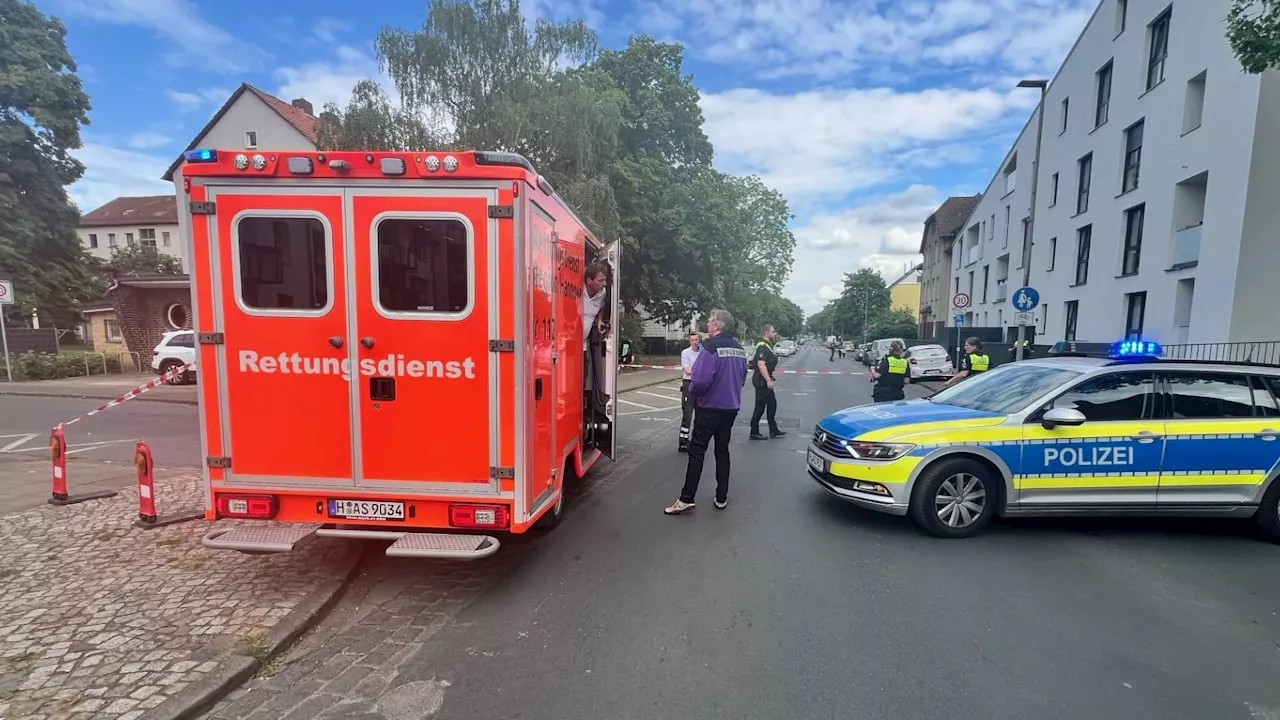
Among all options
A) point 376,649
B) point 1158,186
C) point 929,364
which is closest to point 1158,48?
point 1158,186

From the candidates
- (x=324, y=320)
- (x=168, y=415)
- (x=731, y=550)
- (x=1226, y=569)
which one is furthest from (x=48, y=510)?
(x=1226, y=569)

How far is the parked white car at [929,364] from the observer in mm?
21781

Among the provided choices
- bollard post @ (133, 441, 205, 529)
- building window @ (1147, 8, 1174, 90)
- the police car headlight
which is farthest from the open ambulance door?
building window @ (1147, 8, 1174, 90)

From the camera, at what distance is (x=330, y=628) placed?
3660 mm

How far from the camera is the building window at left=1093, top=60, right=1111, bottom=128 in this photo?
66.9ft

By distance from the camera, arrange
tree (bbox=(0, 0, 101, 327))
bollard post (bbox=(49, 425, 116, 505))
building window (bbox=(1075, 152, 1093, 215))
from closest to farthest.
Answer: bollard post (bbox=(49, 425, 116, 505)) < building window (bbox=(1075, 152, 1093, 215)) < tree (bbox=(0, 0, 101, 327))

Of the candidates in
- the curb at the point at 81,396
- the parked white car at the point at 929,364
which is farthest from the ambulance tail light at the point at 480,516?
the parked white car at the point at 929,364

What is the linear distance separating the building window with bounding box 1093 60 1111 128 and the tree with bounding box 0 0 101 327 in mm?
41884

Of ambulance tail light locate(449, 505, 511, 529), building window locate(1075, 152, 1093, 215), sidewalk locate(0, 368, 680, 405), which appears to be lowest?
sidewalk locate(0, 368, 680, 405)

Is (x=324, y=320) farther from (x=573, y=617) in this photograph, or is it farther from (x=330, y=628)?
(x=573, y=617)

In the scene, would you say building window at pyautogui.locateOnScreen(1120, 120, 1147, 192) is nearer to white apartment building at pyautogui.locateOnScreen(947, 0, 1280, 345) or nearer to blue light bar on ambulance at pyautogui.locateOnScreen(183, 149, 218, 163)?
white apartment building at pyautogui.locateOnScreen(947, 0, 1280, 345)

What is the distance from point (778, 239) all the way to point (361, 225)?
5019 centimetres

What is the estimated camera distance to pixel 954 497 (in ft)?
16.8

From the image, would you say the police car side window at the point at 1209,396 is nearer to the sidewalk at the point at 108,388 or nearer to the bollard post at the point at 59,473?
the bollard post at the point at 59,473
